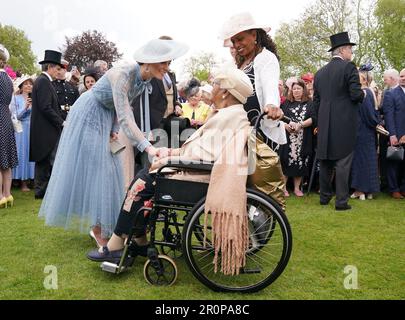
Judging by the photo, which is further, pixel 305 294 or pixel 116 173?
pixel 116 173

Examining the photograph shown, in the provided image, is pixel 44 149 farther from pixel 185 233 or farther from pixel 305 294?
pixel 305 294

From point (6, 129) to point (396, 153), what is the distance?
5887 mm

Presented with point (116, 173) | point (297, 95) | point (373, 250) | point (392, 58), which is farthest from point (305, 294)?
point (392, 58)

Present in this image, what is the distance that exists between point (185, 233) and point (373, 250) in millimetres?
2147

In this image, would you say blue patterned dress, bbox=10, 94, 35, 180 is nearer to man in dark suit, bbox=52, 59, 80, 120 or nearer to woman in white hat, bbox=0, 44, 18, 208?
man in dark suit, bbox=52, 59, 80, 120

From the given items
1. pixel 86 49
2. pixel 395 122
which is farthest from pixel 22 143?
pixel 86 49

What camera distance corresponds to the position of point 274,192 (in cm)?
320

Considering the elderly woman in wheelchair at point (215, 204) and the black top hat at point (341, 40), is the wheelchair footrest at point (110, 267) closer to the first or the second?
the elderly woman in wheelchair at point (215, 204)

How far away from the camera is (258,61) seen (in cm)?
359

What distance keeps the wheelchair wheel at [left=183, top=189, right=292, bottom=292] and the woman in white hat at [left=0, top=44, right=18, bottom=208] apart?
3.46 m

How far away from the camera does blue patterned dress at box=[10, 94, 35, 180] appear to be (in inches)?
290

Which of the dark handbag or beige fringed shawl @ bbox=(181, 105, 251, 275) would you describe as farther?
the dark handbag

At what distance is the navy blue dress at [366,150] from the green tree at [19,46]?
165ft

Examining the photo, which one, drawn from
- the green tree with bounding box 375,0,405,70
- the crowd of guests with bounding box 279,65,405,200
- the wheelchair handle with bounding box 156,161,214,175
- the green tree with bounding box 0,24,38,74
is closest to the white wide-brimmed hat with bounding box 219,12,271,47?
the wheelchair handle with bounding box 156,161,214,175
